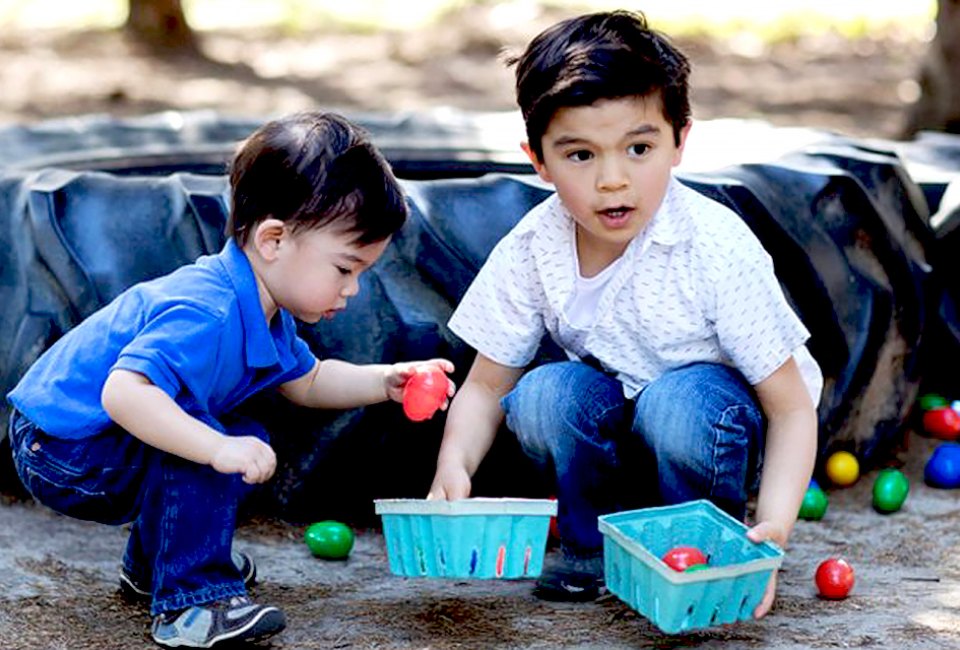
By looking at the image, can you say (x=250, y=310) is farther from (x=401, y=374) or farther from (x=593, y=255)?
(x=593, y=255)

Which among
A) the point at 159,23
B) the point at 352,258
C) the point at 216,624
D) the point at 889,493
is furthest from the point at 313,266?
the point at 159,23

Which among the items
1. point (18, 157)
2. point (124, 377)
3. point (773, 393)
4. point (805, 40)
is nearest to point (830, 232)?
point (773, 393)

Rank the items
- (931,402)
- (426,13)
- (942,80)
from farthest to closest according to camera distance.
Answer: (426,13) < (942,80) < (931,402)

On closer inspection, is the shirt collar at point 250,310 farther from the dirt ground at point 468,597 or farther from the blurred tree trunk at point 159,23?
the blurred tree trunk at point 159,23

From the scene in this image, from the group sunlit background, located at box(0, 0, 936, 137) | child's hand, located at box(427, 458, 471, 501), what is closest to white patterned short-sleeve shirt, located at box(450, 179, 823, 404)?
child's hand, located at box(427, 458, 471, 501)

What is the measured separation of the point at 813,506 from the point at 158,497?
1.32m

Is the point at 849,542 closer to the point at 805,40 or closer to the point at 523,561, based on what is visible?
the point at 523,561

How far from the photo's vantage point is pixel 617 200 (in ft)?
8.45

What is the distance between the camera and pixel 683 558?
93.2 inches

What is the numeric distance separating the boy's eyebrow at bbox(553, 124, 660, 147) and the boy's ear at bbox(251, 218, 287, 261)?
17.9 inches

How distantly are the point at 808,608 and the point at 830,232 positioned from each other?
35.8 inches

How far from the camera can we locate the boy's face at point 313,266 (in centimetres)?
252

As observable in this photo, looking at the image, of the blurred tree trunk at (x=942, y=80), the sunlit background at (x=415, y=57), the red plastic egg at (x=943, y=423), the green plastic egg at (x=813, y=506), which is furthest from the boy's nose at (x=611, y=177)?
the sunlit background at (x=415, y=57)

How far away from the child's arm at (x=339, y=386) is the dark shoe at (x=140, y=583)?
0.29 metres
